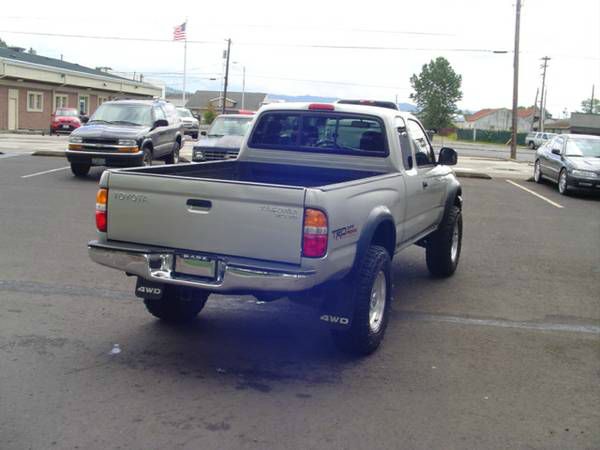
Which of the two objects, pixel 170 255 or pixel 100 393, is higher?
pixel 170 255

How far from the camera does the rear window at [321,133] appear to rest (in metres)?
7.02

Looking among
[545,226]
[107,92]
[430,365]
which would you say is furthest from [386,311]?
[107,92]

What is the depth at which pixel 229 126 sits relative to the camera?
1877 cm

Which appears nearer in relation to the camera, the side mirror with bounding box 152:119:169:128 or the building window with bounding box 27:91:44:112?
the side mirror with bounding box 152:119:169:128

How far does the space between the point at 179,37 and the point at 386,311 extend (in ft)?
157

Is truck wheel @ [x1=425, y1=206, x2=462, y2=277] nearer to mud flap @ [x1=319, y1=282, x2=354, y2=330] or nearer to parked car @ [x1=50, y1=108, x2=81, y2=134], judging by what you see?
mud flap @ [x1=319, y1=282, x2=354, y2=330]

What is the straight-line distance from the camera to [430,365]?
5758 millimetres

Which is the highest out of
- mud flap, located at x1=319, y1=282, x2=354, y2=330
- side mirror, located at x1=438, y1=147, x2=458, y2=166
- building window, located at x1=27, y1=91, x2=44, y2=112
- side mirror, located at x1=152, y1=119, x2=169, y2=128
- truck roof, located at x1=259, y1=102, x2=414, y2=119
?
building window, located at x1=27, y1=91, x2=44, y2=112

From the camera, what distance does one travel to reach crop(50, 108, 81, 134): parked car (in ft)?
141

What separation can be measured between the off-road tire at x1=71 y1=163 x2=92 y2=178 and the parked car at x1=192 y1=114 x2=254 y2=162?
2.51 metres

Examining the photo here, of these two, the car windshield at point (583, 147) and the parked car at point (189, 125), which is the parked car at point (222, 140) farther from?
the parked car at point (189, 125)

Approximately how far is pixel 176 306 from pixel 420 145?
3.09 m

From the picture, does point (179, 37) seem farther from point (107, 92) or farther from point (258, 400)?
point (258, 400)

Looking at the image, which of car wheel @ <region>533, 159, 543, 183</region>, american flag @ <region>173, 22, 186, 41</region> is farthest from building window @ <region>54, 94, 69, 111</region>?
car wheel @ <region>533, 159, 543, 183</region>
